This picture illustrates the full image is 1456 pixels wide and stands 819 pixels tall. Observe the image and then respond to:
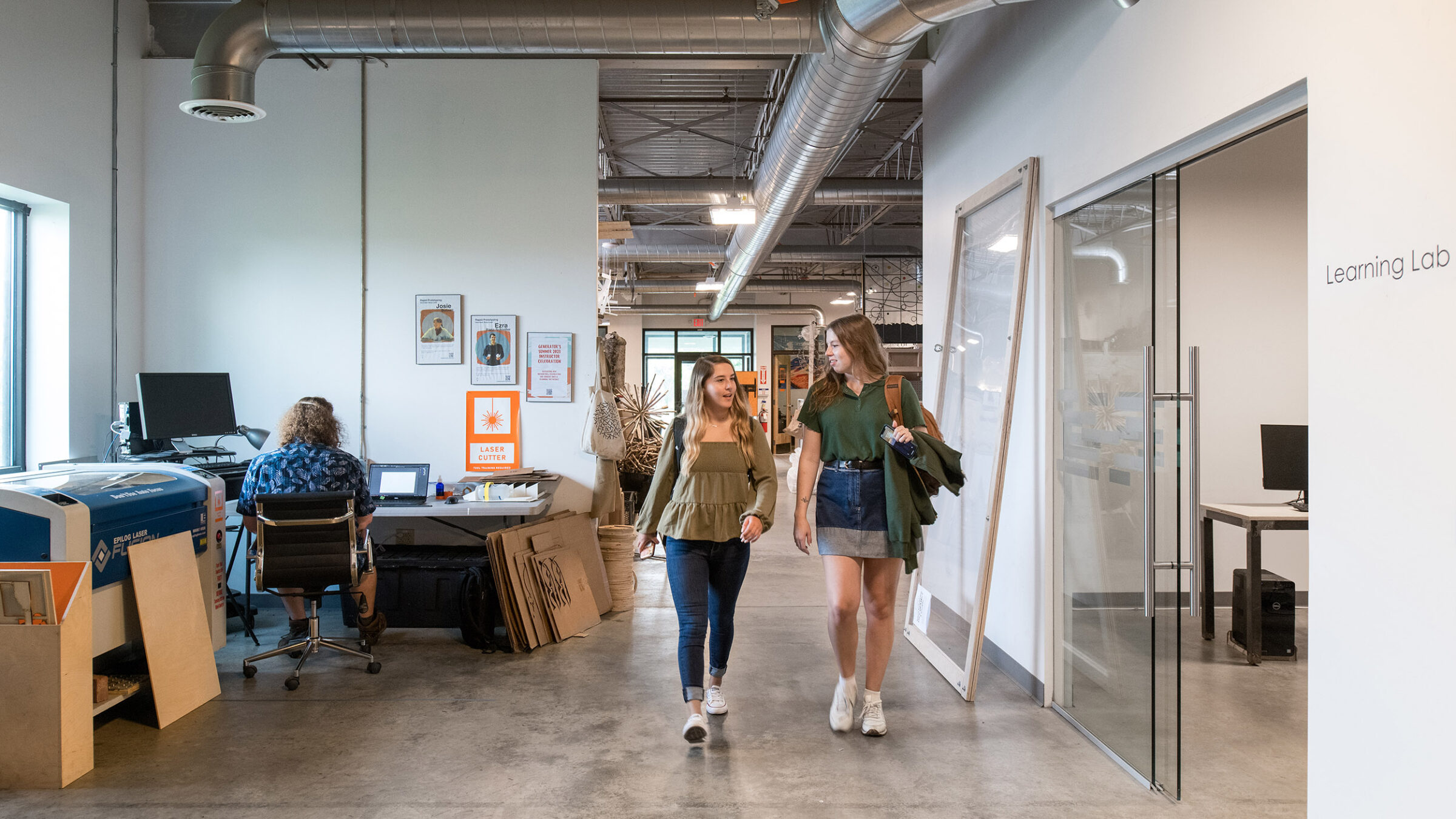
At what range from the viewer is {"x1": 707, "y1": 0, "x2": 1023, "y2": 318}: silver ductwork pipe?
11.4 ft

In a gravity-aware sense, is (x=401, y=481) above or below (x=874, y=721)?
above

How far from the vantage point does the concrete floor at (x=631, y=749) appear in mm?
2812

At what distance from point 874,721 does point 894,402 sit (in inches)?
49.8

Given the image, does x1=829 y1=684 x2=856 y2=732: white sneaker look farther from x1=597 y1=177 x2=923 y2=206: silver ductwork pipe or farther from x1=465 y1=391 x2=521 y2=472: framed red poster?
x1=597 y1=177 x2=923 y2=206: silver ductwork pipe

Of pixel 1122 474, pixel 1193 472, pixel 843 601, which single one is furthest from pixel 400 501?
pixel 1193 472

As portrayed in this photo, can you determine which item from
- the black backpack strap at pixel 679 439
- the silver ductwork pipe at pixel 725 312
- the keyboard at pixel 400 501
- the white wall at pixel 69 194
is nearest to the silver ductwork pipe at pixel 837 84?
the black backpack strap at pixel 679 439

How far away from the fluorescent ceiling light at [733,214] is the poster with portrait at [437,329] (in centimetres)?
266

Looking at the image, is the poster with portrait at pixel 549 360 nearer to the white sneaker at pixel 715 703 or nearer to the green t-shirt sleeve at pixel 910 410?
the white sneaker at pixel 715 703

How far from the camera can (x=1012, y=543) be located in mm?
4020

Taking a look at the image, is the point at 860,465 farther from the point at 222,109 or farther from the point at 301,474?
the point at 222,109

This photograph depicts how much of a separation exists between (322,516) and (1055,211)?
3.58 meters

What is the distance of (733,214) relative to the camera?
24.3ft

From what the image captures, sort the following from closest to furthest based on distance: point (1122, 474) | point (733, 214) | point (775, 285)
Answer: point (1122, 474)
point (733, 214)
point (775, 285)
